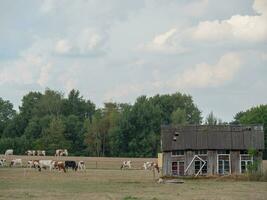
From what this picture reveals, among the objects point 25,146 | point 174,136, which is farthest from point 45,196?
point 25,146

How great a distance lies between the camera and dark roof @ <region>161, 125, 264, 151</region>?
60.8 meters

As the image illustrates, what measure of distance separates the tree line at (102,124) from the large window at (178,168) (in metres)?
57.2

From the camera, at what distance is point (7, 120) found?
145625 mm

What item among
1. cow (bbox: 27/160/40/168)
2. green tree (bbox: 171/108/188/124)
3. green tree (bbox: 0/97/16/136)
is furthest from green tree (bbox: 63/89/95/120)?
cow (bbox: 27/160/40/168)

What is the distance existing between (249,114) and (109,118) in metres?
28.4

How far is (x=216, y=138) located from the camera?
6141 cm

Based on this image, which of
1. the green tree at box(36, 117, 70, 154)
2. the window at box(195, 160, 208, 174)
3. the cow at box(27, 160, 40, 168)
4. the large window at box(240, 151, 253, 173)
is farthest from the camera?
the green tree at box(36, 117, 70, 154)

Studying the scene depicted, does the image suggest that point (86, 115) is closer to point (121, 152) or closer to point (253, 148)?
point (121, 152)

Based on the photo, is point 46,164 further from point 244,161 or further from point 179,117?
point 179,117

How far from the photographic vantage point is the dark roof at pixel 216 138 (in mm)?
60812

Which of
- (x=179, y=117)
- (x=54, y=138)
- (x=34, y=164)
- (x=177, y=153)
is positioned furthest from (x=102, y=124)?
(x=177, y=153)

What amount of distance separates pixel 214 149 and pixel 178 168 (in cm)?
384

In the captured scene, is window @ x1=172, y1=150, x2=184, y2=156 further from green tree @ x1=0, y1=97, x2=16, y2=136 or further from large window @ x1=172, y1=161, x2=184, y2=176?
green tree @ x1=0, y1=97, x2=16, y2=136

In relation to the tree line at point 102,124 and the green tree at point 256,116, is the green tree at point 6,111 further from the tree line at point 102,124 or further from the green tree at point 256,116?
the green tree at point 256,116
